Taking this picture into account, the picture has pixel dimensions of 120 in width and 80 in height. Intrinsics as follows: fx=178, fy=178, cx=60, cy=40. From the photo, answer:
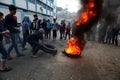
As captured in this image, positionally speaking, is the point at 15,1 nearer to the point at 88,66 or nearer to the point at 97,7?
the point at 97,7

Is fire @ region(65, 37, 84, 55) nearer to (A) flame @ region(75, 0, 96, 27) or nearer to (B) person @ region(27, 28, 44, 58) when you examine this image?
(A) flame @ region(75, 0, 96, 27)

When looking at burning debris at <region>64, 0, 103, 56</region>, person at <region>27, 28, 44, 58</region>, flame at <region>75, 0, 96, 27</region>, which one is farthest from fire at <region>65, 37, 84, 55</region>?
person at <region>27, 28, 44, 58</region>

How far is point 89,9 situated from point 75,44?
194 centimetres

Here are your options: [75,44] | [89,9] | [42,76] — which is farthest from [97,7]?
[42,76]

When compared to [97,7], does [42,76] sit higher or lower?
lower

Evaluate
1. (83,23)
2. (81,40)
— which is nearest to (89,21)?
(83,23)

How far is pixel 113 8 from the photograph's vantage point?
28.8 ft

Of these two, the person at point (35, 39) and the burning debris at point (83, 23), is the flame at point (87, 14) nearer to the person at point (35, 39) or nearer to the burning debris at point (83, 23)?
the burning debris at point (83, 23)

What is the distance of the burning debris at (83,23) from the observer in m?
8.72

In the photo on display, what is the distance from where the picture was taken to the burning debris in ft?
28.6

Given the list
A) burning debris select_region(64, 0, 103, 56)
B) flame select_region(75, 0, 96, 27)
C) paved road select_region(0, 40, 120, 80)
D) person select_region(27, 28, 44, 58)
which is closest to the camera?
paved road select_region(0, 40, 120, 80)

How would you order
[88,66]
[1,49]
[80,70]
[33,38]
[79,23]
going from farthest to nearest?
[79,23], [33,38], [88,66], [80,70], [1,49]

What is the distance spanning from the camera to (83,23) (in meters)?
9.45

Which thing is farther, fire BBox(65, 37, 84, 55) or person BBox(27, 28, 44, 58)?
fire BBox(65, 37, 84, 55)
